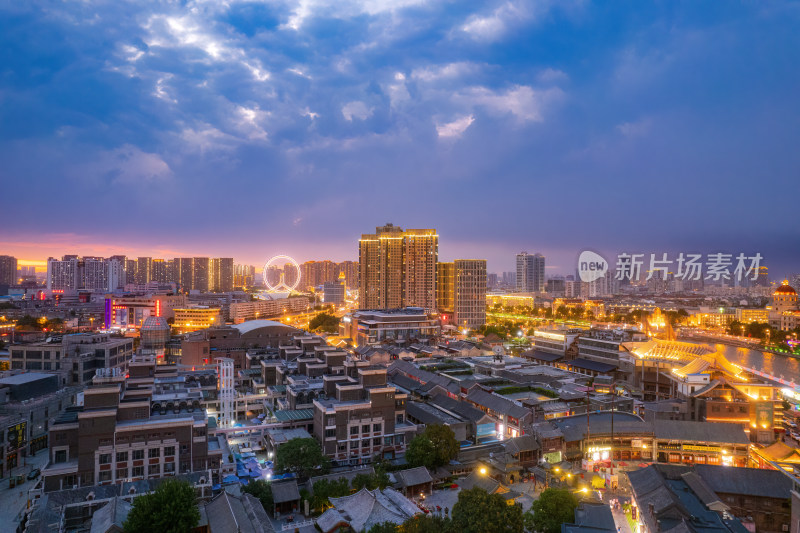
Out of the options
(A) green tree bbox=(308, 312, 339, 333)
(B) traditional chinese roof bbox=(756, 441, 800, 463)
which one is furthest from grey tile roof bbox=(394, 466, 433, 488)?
(A) green tree bbox=(308, 312, 339, 333)

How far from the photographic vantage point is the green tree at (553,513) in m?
12.7

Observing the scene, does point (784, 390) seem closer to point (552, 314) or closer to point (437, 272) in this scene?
point (437, 272)

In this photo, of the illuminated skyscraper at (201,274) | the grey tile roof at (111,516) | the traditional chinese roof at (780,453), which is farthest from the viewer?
the illuminated skyscraper at (201,274)

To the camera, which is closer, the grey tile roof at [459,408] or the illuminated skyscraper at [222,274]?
the grey tile roof at [459,408]

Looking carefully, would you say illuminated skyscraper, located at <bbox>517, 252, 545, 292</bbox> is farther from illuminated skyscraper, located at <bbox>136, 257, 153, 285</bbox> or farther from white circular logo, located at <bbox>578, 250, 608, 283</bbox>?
illuminated skyscraper, located at <bbox>136, 257, 153, 285</bbox>

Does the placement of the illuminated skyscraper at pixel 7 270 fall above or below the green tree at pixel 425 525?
above

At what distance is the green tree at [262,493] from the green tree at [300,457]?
4.41 feet

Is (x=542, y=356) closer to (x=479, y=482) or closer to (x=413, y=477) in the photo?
(x=479, y=482)

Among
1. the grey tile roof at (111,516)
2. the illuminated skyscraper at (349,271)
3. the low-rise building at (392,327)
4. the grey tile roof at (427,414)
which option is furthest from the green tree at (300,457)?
the illuminated skyscraper at (349,271)

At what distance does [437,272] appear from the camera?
63.0 m

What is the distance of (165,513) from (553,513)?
32.4 feet

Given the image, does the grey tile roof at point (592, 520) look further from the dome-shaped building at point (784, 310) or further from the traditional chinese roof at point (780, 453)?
the dome-shaped building at point (784, 310)

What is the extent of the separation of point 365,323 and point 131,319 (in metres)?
31.1

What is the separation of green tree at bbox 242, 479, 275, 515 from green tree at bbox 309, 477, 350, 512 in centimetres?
121
